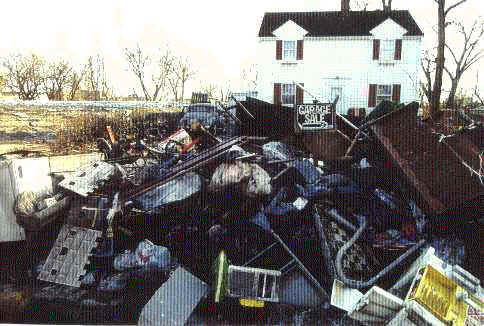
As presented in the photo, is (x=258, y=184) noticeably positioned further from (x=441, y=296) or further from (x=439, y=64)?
(x=439, y=64)

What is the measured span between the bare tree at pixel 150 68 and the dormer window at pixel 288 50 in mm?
1369

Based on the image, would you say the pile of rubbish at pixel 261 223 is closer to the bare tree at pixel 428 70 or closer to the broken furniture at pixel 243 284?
the broken furniture at pixel 243 284

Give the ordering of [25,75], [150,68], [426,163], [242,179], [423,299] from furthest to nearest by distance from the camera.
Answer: [150,68]
[25,75]
[242,179]
[426,163]
[423,299]

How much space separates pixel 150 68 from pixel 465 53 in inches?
136

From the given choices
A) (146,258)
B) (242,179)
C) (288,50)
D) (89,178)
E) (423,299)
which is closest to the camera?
(423,299)

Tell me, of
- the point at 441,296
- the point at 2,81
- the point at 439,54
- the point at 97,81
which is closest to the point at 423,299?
the point at 441,296

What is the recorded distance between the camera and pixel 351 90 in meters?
3.98

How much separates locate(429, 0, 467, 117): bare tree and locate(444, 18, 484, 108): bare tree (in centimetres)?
7

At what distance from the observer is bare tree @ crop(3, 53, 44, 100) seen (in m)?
3.98

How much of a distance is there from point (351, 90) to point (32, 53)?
3.43 m

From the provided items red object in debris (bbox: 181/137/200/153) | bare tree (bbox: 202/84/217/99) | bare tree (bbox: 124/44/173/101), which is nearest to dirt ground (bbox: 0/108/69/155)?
bare tree (bbox: 124/44/173/101)

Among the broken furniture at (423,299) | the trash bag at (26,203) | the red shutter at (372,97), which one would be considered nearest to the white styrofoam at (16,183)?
the trash bag at (26,203)

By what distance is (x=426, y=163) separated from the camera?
3.56 m

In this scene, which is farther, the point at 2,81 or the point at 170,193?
the point at 2,81
